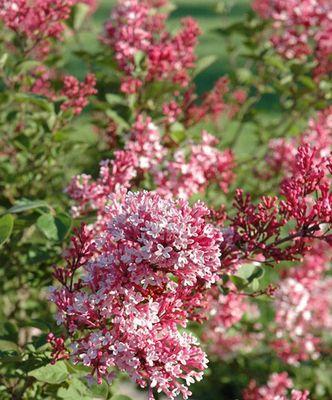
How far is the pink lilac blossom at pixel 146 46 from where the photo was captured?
2.63m

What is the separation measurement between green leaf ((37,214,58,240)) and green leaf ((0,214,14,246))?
4.9 inches

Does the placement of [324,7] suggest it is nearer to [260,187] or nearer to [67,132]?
[260,187]

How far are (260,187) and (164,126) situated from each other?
0.81 m

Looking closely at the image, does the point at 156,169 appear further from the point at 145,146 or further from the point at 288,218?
the point at 288,218

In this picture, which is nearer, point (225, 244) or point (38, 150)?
point (225, 244)

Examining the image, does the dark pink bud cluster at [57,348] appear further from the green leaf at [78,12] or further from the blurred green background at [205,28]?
the blurred green background at [205,28]

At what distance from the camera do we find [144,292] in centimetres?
158

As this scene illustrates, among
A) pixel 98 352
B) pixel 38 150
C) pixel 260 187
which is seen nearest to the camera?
pixel 98 352

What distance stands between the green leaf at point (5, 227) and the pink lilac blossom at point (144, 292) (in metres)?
0.28

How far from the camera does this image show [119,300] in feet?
5.25

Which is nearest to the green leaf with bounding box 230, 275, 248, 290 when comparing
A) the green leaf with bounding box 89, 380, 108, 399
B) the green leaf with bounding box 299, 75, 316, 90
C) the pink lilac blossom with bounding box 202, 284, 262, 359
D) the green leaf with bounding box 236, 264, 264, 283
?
the green leaf with bounding box 236, 264, 264, 283

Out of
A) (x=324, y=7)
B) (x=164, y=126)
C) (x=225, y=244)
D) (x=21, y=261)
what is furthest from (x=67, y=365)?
(x=324, y=7)

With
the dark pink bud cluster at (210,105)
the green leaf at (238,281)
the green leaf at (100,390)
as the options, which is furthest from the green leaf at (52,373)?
the dark pink bud cluster at (210,105)

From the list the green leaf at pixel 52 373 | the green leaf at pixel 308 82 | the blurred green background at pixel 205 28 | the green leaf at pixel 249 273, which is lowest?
the blurred green background at pixel 205 28
